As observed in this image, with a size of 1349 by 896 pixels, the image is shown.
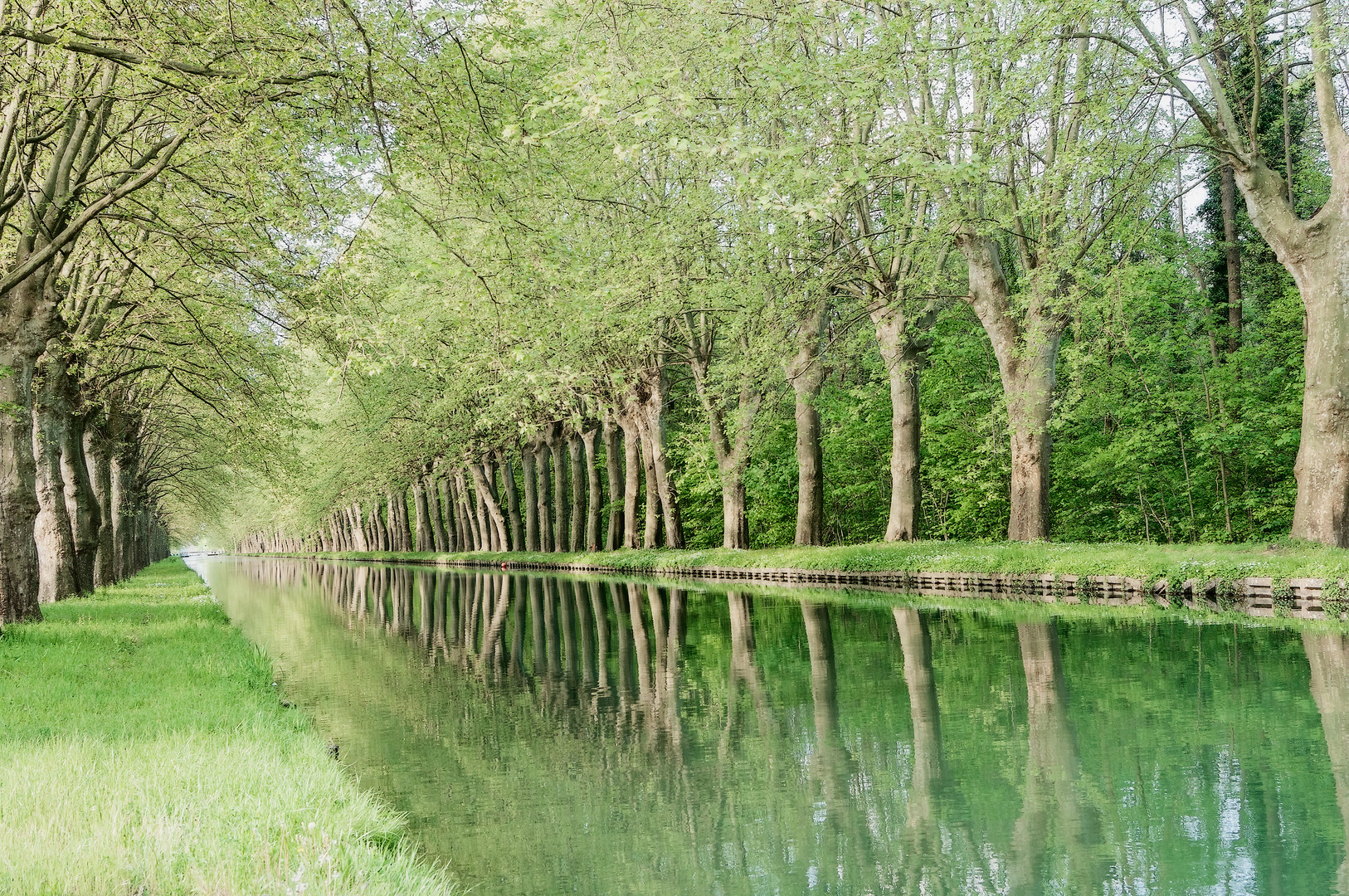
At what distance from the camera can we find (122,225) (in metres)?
17.5

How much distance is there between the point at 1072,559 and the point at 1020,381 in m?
4.97

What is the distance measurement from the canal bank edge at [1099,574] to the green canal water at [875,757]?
2.01 m

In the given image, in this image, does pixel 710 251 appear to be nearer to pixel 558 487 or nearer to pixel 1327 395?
pixel 1327 395

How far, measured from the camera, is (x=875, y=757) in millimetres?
7781

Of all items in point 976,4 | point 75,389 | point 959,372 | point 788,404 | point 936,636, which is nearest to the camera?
point 936,636

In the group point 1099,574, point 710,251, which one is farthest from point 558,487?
point 1099,574

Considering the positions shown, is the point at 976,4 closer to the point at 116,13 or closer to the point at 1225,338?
the point at 116,13

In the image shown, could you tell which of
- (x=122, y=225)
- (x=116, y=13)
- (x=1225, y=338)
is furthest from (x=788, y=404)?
(x=116, y=13)

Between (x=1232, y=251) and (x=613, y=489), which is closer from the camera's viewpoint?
(x=1232, y=251)

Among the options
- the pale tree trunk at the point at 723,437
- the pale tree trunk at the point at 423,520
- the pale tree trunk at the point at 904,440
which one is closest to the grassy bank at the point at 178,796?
the pale tree trunk at the point at 904,440

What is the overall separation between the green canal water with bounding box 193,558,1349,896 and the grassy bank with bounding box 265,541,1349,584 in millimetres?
2294

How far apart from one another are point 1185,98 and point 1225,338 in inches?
688

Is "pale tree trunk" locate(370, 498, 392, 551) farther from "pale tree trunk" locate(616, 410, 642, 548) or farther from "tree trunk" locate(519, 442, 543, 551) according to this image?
"pale tree trunk" locate(616, 410, 642, 548)

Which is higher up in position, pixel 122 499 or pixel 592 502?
pixel 122 499
